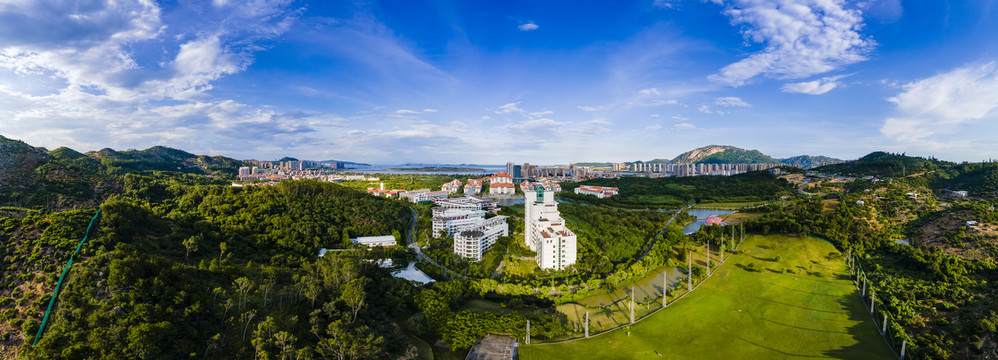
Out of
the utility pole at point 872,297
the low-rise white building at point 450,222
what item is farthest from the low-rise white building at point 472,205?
the utility pole at point 872,297

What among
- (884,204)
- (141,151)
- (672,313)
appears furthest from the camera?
(141,151)

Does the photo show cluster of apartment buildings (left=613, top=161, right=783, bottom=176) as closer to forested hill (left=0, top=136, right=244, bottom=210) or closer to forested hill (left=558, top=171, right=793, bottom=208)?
forested hill (left=558, top=171, right=793, bottom=208)

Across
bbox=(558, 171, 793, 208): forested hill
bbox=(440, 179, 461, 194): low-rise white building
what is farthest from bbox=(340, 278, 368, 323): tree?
bbox=(440, 179, 461, 194): low-rise white building

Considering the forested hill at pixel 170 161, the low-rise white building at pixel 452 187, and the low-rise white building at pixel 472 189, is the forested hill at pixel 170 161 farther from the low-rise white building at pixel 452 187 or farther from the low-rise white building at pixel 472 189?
the low-rise white building at pixel 472 189

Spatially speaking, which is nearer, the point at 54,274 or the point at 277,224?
the point at 54,274

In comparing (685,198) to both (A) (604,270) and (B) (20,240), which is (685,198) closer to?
(A) (604,270)

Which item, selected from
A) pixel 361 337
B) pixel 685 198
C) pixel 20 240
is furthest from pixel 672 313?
pixel 685 198
